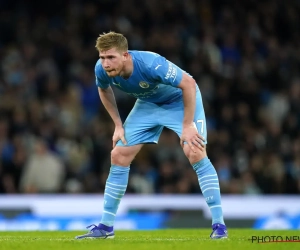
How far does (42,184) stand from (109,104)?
19.1 feet

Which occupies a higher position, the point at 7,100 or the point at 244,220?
the point at 7,100

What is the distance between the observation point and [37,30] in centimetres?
1684

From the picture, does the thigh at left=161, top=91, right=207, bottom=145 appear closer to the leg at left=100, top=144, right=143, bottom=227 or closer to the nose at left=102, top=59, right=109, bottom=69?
the leg at left=100, top=144, right=143, bottom=227

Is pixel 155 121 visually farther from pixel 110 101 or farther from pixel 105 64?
pixel 105 64

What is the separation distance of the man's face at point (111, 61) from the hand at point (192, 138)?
905mm

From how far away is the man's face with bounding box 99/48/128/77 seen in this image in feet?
23.7

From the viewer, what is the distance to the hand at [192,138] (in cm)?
738

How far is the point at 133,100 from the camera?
15.2 metres

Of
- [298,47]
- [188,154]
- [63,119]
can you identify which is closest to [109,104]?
[188,154]

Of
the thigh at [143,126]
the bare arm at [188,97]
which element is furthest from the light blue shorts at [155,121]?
the bare arm at [188,97]

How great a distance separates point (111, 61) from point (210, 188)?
1.60 metres

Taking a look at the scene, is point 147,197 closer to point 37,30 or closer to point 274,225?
point 274,225

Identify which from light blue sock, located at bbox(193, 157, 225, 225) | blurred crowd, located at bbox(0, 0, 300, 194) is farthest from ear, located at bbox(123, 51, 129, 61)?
blurred crowd, located at bbox(0, 0, 300, 194)

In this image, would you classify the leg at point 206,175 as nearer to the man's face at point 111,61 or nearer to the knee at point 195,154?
the knee at point 195,154
